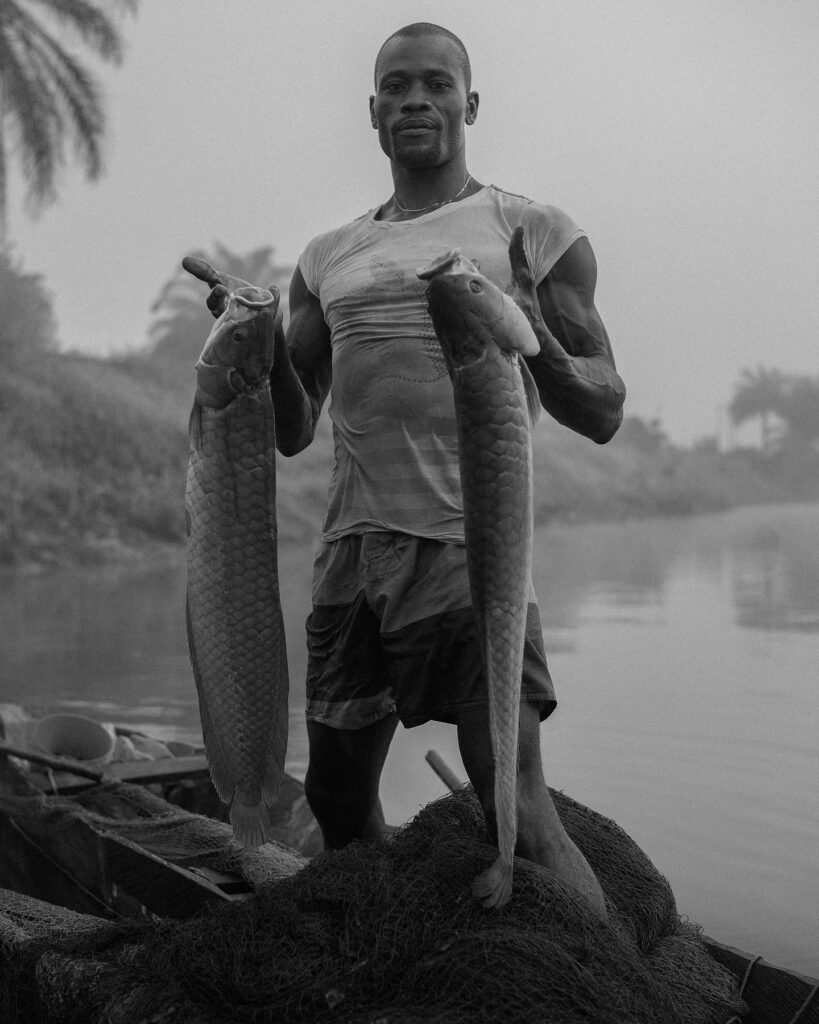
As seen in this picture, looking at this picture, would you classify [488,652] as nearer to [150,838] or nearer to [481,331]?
[481,331]

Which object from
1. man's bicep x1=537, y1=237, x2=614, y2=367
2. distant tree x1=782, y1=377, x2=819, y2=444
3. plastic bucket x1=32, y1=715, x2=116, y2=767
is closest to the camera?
man's bicep x1=537, y1=237, x2=614, y2=367

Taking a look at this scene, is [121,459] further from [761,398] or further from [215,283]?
[761,398]

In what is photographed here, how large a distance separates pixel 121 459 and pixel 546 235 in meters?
27.1

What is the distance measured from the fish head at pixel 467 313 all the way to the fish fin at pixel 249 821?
1.22 m

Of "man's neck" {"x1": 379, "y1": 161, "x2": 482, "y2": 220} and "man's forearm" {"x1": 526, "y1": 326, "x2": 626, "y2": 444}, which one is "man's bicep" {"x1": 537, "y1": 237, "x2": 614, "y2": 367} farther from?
"man's neck" {"x1": 379, "y1": 161, "x2": 482, "y2": 220}

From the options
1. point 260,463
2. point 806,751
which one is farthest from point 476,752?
point 806,751

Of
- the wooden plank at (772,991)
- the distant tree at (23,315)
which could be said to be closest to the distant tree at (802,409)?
the distant tree at (23,315)

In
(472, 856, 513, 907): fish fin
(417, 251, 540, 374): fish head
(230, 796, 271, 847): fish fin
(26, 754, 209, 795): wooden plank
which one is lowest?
(26, 754, 209, 795): wooden plank

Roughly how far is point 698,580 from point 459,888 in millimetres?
19737

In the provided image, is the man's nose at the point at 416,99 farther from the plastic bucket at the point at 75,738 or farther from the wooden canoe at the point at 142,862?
the plastic bucket at the point at 75,738

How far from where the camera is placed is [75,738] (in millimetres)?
6504

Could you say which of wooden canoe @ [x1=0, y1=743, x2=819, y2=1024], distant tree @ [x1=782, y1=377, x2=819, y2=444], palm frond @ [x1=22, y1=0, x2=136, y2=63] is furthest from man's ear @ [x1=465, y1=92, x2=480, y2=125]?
distant tree @ [x1=782, y1=377, x2=819, y2=444]

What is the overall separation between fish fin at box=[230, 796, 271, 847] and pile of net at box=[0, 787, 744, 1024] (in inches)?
5.4

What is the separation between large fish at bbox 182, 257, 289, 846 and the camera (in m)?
2.87
